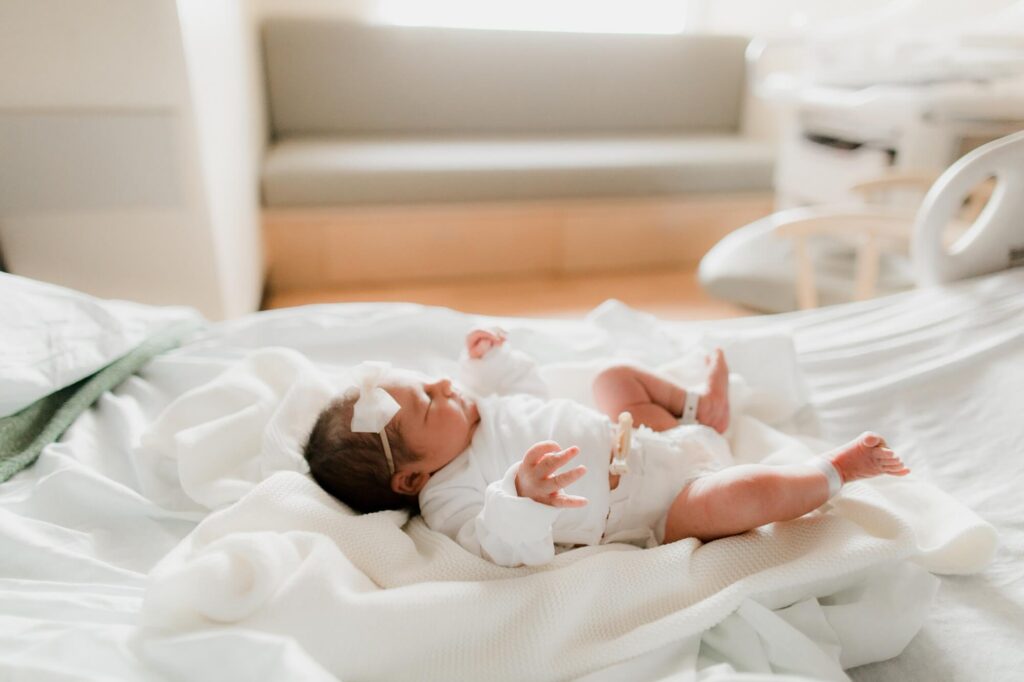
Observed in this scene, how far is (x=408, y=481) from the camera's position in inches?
40.5

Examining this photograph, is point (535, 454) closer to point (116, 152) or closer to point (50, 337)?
point (50, 337)

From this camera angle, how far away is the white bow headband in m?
0.98

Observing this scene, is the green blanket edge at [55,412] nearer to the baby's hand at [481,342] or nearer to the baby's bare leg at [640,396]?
the baby's hand at [481,342]

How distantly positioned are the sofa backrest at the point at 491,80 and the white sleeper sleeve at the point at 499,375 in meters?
2.36

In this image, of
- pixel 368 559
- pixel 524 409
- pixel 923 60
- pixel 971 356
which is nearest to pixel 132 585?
pixel 368 559

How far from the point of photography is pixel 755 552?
0.83 meters

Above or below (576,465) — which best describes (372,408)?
above

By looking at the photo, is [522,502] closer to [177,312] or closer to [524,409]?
[524,409]

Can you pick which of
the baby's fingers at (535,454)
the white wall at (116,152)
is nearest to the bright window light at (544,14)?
the white wall at (116,152)

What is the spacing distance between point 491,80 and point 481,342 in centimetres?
243

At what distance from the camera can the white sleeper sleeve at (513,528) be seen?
80cm

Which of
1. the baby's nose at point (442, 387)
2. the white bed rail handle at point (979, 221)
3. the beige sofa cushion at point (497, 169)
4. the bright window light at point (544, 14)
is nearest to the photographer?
the baby's nose at point (442, 387)

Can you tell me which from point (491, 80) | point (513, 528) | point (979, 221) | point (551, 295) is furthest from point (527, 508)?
point (491, 80)

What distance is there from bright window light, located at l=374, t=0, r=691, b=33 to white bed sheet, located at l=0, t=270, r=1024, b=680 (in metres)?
2.51
